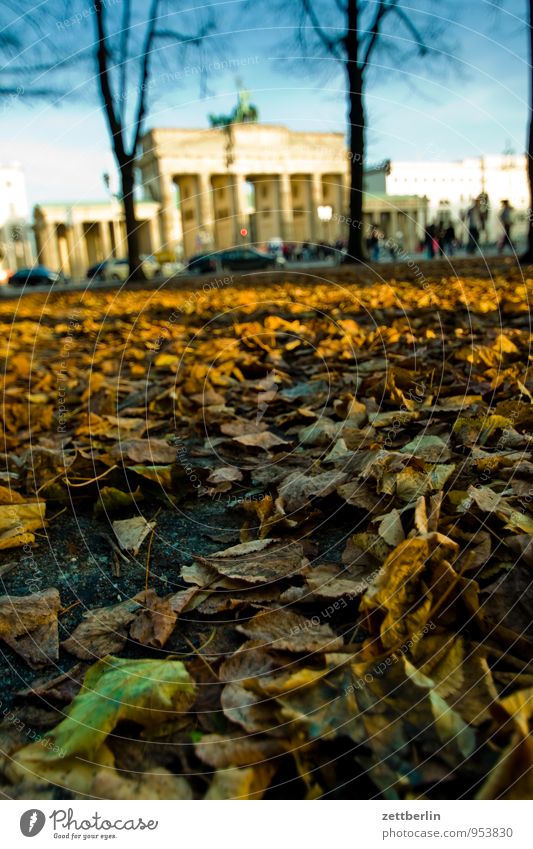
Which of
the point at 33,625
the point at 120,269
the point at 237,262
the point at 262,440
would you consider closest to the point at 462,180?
the point at 262,440

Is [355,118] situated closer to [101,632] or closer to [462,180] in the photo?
[462,180]

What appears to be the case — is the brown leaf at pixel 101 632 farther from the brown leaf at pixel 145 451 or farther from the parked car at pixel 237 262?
the parked car at pixel 237 262

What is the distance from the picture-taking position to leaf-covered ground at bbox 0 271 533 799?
→ 713 millimetres

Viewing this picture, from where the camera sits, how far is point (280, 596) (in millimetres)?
1037

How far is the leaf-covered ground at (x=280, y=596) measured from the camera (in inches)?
28.1

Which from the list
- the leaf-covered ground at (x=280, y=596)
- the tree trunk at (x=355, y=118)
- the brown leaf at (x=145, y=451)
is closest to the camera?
the leaf-covered ground at (x=280, y=596)

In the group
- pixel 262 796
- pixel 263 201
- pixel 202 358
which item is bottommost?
pixel 262 796

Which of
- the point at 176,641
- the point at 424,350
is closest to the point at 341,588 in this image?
the point at 176,641

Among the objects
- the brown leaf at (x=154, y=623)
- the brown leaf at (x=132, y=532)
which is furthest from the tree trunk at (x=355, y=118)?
the brown leaf at (x=154, y=623)

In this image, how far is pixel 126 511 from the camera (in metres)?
1.51

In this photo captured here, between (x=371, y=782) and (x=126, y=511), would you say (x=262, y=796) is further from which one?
(x=126, y=511)

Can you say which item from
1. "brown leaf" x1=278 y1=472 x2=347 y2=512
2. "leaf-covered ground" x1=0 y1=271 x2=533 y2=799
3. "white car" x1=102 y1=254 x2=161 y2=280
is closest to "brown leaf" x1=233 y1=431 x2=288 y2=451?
"leaf-covered ground" x1=0 y1=271 x2=533 y2=799

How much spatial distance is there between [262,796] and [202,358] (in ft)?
8.20

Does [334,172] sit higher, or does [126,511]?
[334,172]
